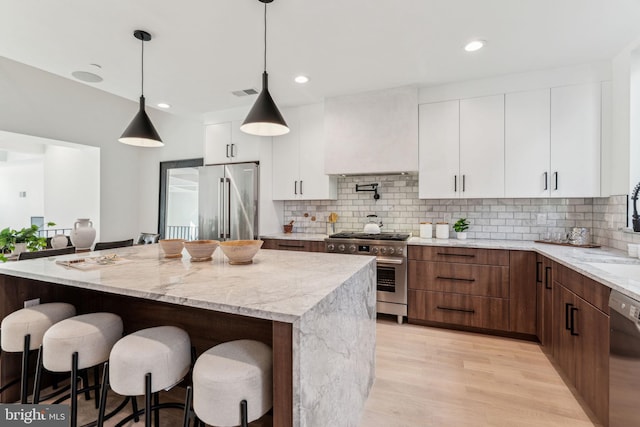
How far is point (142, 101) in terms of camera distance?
2.50 meters

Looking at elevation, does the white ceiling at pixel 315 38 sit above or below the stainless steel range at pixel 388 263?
above

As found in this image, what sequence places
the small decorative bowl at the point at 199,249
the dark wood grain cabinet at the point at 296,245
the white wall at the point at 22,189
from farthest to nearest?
the white wall at the point at 22,189, the dark wood grain cabinet at the point at 296,245, the small decorative bowl at the point at 199,249

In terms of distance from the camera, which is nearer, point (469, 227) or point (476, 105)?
point (476, 105)

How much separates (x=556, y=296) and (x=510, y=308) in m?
0.55

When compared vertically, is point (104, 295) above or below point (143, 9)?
below

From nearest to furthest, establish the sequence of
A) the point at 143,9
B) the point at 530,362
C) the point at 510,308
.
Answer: the point at 143,9 < the point at 530,362 < the point at 510,308

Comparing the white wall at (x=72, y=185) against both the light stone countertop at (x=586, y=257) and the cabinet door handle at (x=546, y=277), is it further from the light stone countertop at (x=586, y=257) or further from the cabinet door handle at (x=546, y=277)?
the cabinet door handle at (x=546, y=277)

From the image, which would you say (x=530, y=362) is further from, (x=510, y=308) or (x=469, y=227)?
(x=469, y=227)

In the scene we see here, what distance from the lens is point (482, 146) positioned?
319cm

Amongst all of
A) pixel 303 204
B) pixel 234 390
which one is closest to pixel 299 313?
pixel 234 390

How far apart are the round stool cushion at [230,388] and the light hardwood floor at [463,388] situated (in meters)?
0.70

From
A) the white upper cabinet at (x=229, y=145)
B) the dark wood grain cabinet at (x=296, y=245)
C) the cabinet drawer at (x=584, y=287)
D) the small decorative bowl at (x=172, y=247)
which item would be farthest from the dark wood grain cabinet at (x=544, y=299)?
the white upper cabinet at (x=229, y=145)

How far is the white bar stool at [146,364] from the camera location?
126 cm

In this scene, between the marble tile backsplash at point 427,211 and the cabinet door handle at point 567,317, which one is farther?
the marble tile backsplash at point 427,211
